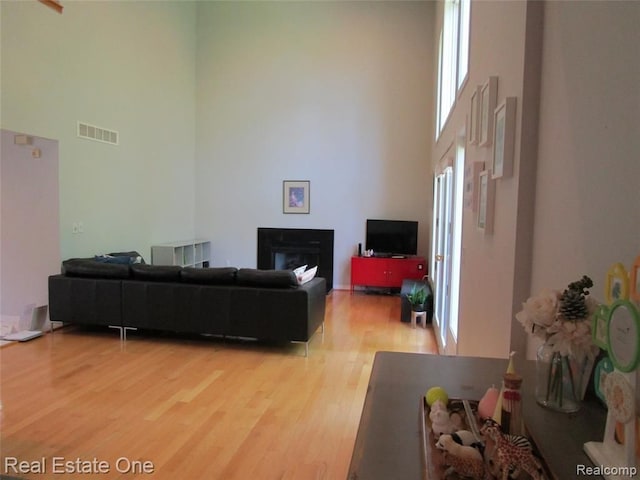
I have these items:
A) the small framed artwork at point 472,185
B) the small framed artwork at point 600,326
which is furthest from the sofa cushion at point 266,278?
the small framed artwork at point 600,326

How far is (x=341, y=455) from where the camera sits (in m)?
2.51

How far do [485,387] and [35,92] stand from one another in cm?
566

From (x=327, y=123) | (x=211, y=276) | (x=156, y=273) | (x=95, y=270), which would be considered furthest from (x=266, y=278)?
(x=327, y=123)

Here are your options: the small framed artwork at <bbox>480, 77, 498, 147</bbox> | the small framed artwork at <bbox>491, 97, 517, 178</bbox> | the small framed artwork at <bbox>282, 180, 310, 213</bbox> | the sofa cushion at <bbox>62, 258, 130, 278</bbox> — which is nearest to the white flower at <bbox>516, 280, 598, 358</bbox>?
the small framed artwork at <bbox>491, 97, 517, 178</bbox>

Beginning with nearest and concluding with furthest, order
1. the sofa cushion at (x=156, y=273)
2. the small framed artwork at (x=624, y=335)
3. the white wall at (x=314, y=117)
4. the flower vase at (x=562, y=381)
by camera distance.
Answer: the small framed artwork at (x=624, y=335) < the flower vase at (x=562, y=381) < the sofa cushion at (x=156, y=273) < the white wall at (x=314, y=117)

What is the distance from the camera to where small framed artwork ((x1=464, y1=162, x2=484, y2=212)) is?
2451 mm

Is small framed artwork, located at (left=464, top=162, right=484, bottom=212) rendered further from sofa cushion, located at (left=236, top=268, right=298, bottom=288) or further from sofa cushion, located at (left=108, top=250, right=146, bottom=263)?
sofa cushion, located at (left=108, top=250, right=146, bottom=263)

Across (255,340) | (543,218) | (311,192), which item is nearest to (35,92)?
(255,340)

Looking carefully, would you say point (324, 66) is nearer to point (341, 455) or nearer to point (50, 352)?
point (50, 352)

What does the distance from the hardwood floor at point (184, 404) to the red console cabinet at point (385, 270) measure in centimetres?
267

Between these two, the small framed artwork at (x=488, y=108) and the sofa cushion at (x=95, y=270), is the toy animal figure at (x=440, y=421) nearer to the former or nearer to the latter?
the small framed artwork at (x=488, y=108)

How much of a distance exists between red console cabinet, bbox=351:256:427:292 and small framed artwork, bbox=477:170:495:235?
5329 millimetres

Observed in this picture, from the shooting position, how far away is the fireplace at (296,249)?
8.46 meters

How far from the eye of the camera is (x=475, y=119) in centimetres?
260
